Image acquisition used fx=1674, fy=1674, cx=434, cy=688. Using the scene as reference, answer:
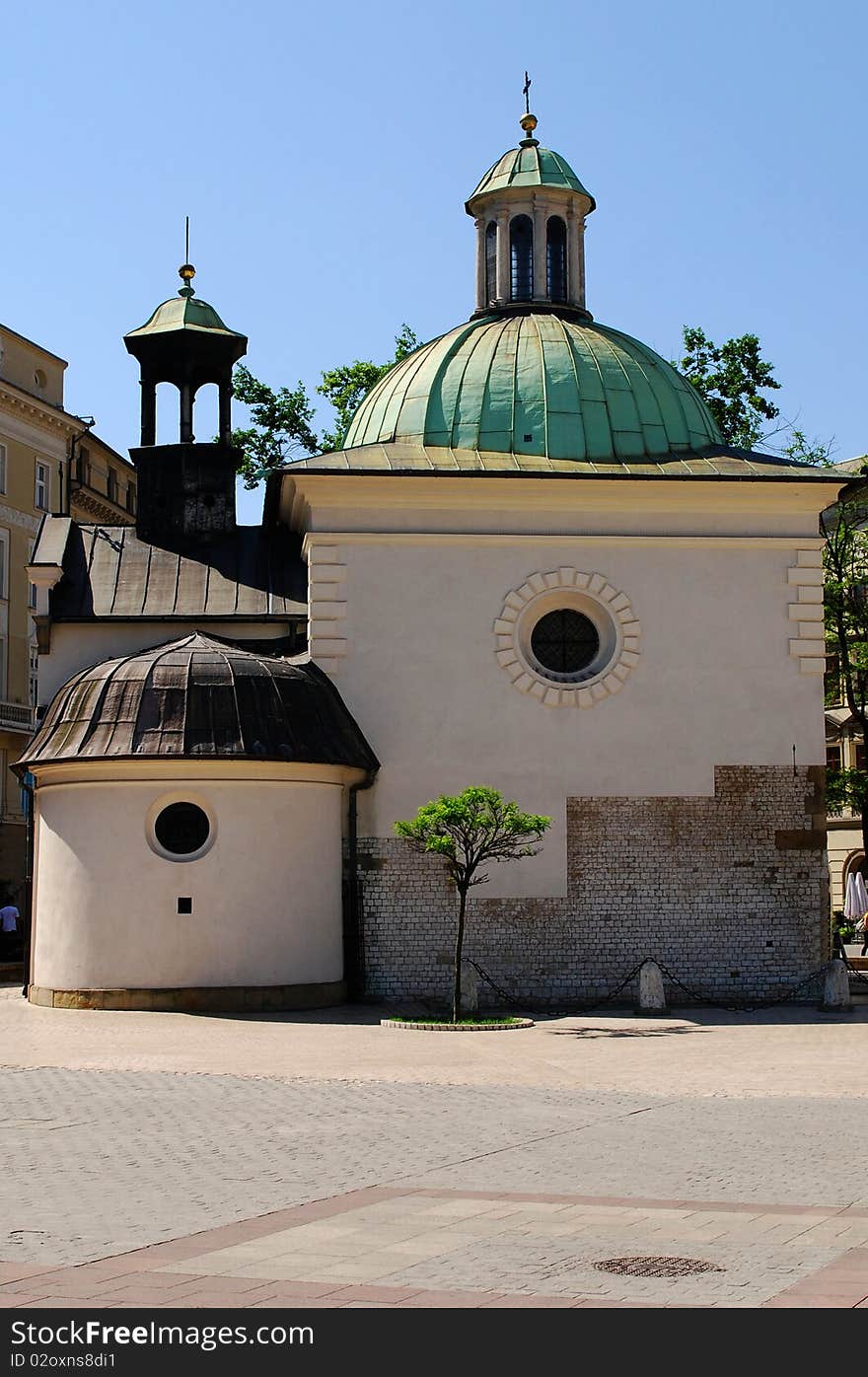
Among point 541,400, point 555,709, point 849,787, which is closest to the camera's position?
point 555,709

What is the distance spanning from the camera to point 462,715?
2578 cm

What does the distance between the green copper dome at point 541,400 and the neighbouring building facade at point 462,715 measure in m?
0.07

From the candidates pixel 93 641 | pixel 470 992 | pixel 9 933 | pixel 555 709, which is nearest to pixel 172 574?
pixel 93 641

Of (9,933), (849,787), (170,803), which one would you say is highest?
(849,787)

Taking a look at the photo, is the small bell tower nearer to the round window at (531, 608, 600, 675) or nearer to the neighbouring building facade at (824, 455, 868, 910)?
the round window at (531, 608, 600, 675)

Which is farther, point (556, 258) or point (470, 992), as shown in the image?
point (556, 258)

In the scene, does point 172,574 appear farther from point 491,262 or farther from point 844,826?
point 844,826

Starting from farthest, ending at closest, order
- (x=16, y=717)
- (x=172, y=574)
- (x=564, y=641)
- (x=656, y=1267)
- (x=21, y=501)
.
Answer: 1. (x=21, y=501)
2. (x=16, y=717)
3. (x=172, y=574)
4. (x=564, y=641)
5. (x=656, y=1267)

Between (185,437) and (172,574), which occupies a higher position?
(185,437)

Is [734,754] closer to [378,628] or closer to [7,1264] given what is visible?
[378,628]

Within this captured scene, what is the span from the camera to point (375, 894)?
25.1m

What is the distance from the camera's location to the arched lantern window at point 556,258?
98.9 ft

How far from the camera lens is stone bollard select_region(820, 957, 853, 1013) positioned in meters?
23.8

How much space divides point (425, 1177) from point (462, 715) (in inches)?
620
